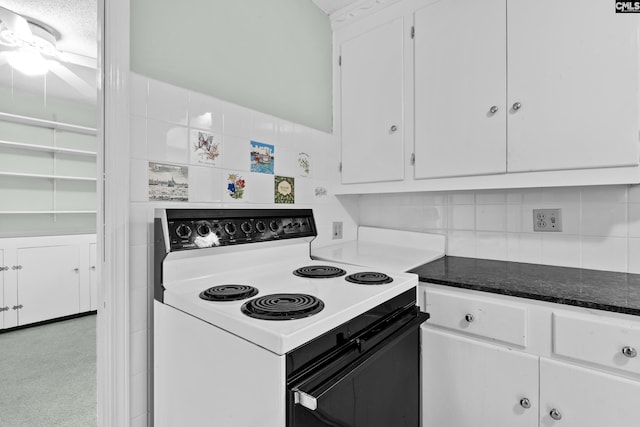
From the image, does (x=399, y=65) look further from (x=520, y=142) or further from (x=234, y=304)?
(x=234, y=304)

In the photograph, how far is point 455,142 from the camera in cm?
156

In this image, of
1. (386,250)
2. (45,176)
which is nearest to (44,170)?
(45,176)

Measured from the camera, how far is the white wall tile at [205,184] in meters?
1.25

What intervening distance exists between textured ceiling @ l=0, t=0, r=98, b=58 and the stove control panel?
1846 mm

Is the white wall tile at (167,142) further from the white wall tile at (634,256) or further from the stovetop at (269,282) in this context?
the white wall tile at (634,256)

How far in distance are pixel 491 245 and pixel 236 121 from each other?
1535 mm

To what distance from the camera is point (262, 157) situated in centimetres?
153

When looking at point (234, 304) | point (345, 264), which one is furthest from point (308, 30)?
point (234, 304)

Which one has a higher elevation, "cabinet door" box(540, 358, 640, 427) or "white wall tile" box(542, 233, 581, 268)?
"white wall tile" box(542, 233, 581, 268)

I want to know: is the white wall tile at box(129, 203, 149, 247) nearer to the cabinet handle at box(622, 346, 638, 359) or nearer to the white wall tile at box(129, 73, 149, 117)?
the white wall tile at box(129, 73, 149, 117)

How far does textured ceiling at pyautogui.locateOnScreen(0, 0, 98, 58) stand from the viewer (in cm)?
222

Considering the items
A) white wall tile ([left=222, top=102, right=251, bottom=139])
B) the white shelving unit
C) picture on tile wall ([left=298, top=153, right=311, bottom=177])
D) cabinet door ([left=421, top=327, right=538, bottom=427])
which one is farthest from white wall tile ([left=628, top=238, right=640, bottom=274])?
the white shelving unit

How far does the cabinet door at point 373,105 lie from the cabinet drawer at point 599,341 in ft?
3.31

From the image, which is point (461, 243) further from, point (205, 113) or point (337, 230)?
point (205, 113)
